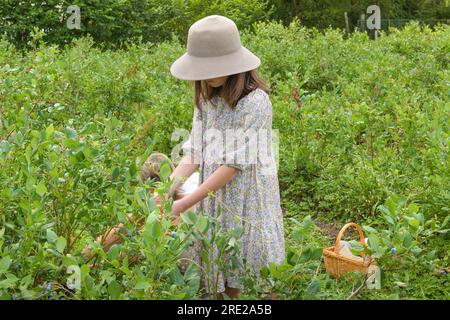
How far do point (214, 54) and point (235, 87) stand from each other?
6.4 inches

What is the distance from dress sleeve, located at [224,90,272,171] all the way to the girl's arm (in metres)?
0.03

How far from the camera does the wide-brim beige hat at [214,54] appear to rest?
2.89m

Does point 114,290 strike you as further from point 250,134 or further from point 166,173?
point 250,134

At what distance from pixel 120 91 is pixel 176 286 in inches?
180

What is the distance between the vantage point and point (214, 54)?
2.92 metres

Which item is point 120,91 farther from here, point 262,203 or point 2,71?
point 262,203

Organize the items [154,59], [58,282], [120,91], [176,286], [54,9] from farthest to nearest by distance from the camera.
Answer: [54,9], [154,59], [120,91], [58,282], [176,286]

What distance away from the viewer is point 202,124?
319cm

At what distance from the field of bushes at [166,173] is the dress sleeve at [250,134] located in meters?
0.36

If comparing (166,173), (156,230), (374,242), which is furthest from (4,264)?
(374,242)

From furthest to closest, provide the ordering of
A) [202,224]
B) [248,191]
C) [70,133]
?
[248,191] → [70,133] → [202,224]

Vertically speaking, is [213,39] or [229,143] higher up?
[213,39]

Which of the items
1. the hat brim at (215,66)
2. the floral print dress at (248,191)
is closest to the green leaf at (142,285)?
the floral print dress at (248,191)
